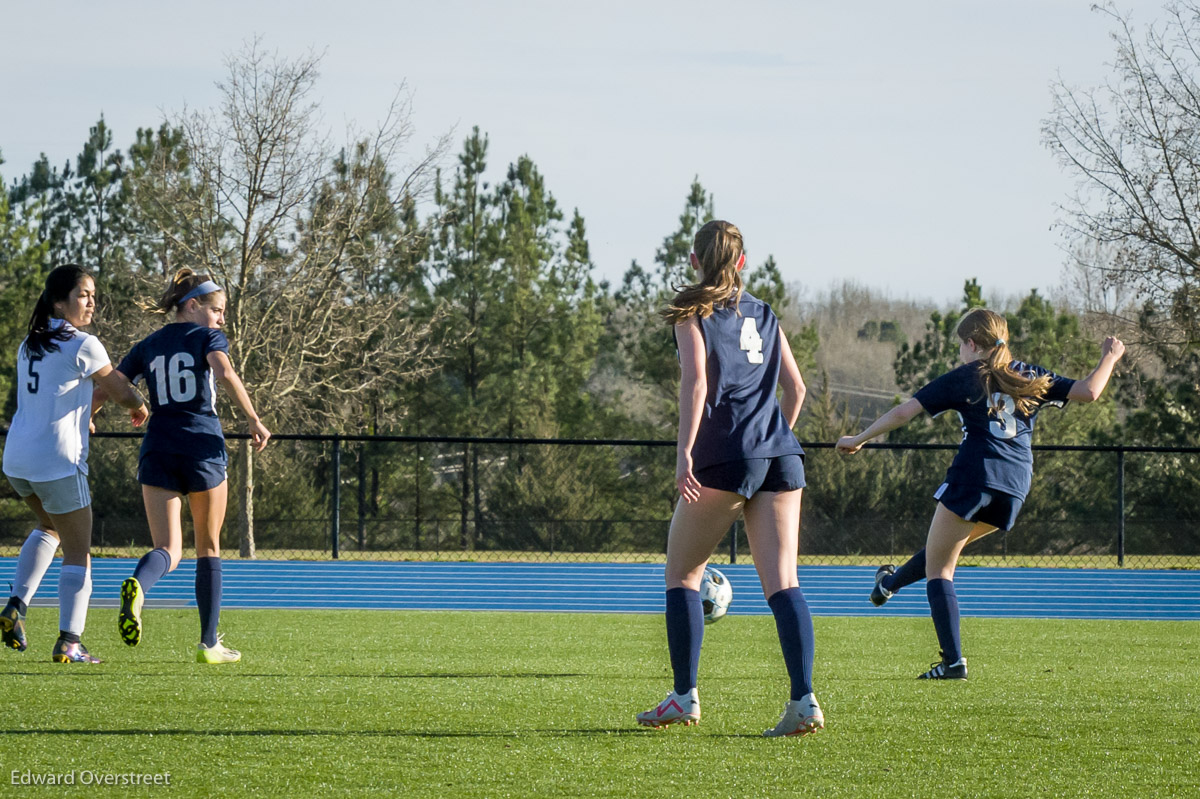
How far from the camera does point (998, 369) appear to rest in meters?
5.59

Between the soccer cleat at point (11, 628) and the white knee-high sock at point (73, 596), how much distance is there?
7.9 inches

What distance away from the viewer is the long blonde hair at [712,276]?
4102 millimetres

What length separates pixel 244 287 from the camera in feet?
91.2

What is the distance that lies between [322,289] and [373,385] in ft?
10.1

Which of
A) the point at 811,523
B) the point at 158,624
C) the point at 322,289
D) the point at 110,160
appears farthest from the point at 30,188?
the point at 158,624

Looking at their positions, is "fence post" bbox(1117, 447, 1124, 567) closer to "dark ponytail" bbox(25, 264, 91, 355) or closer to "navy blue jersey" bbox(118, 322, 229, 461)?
"navy blue jersey" bbox(118, 322, 229, 461)

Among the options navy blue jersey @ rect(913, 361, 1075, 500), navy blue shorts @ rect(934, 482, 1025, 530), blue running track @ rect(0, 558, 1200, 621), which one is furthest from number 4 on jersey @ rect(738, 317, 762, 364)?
blue running track @ rect(0, 558, 1200, 621)

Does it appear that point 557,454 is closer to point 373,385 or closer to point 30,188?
point 373,385

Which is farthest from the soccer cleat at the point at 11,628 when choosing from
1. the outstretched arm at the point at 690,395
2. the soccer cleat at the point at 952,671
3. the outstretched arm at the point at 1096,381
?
the outstretched arm at the point at 1096,381

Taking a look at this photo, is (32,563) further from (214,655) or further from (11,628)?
(214,655)

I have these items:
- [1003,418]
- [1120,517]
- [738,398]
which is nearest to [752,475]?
[738,398]

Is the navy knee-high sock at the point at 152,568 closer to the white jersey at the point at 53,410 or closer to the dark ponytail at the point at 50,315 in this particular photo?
the white jersey at the point at 53,410

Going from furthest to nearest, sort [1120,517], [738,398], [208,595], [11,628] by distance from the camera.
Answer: [1120,517] < [208,595] < [11,628] < [738,398]

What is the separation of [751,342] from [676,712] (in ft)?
4.17
